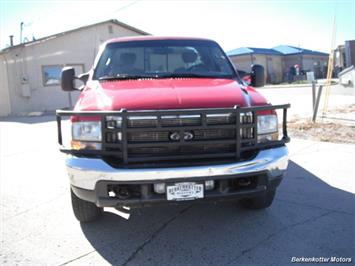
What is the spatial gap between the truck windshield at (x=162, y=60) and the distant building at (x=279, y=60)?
36.9m

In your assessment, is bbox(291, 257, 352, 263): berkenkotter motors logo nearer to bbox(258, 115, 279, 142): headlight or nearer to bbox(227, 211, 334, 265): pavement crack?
bbox(227, 211, 334, 265): pavement crack

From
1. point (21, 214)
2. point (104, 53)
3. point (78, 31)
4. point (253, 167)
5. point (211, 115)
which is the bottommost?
point (21, 214)

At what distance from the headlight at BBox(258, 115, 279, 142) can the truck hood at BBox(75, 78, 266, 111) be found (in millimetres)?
155

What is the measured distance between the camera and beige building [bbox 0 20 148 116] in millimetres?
19328

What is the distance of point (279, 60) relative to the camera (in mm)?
46531

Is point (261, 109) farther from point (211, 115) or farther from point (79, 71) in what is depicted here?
point (79, 71)

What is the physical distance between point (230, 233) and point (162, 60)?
2231mm

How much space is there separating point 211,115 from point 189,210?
57.3 inches

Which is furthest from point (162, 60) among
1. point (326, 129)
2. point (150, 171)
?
point (326, 129)

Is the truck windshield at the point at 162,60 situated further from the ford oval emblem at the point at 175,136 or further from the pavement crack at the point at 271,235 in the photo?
the pavement crack at the point at 271,235

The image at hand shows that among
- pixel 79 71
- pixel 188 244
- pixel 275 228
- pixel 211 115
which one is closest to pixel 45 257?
pixel 188 244

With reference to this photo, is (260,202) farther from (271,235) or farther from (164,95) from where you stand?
(164,95)

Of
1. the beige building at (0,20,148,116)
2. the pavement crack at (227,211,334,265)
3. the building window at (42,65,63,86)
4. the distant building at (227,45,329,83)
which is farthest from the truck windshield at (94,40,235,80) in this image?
the distant building at (227,45,329,83)

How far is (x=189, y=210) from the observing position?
13.7 feet
